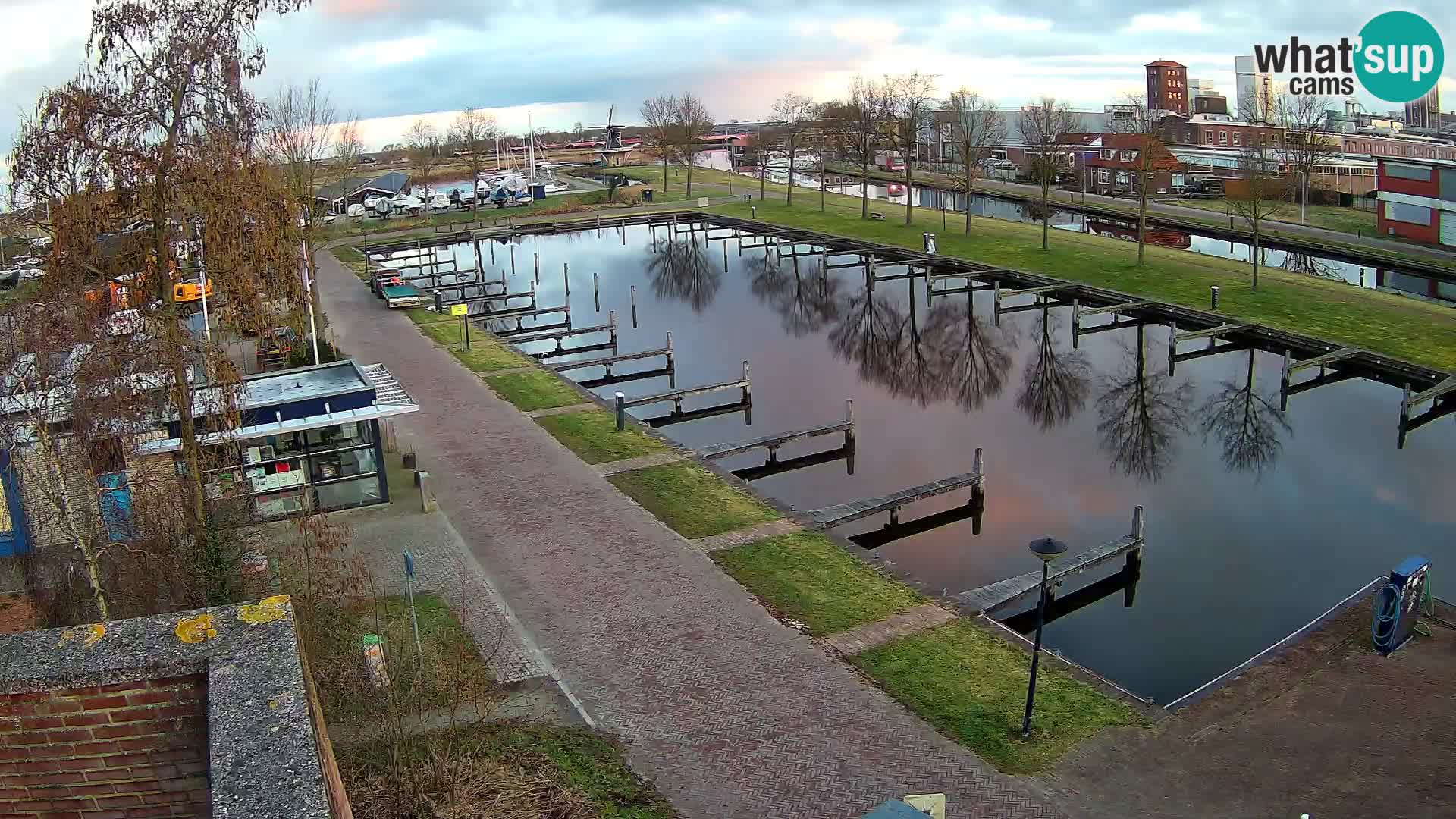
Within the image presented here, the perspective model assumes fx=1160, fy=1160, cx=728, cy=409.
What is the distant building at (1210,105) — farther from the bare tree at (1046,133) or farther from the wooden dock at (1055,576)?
the wooden dock at (1055,576)

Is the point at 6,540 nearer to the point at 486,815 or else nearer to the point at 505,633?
the point at 505,633

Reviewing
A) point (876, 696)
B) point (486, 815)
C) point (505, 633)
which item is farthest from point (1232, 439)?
point (486, 815)

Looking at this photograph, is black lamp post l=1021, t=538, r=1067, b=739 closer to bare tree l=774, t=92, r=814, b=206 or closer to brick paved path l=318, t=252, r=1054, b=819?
brick paved path l=318, t=252, r=1054, b=819

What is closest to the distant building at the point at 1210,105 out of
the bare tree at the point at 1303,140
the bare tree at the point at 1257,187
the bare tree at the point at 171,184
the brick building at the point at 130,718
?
the bare tree at the point at 1257,187

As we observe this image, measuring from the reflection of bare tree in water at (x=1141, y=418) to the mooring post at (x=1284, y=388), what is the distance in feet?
7.43

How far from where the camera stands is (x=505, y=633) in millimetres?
16641

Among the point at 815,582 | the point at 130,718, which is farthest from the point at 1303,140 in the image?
the point at 130,718

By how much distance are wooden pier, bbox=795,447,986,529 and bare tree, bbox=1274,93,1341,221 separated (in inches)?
1629

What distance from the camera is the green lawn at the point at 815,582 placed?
17.3m

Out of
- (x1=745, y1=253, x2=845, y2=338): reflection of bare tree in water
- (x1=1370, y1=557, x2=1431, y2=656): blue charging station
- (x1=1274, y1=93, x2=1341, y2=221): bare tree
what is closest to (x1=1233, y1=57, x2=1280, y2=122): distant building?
(x1=1274, y1=93, x2=1341, y2=221): bare tree

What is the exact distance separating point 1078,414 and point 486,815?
75.6 ft

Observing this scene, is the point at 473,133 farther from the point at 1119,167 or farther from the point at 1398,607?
the point at 1398,607

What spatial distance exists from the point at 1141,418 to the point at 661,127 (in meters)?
69.9

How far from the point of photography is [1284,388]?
31.3m
